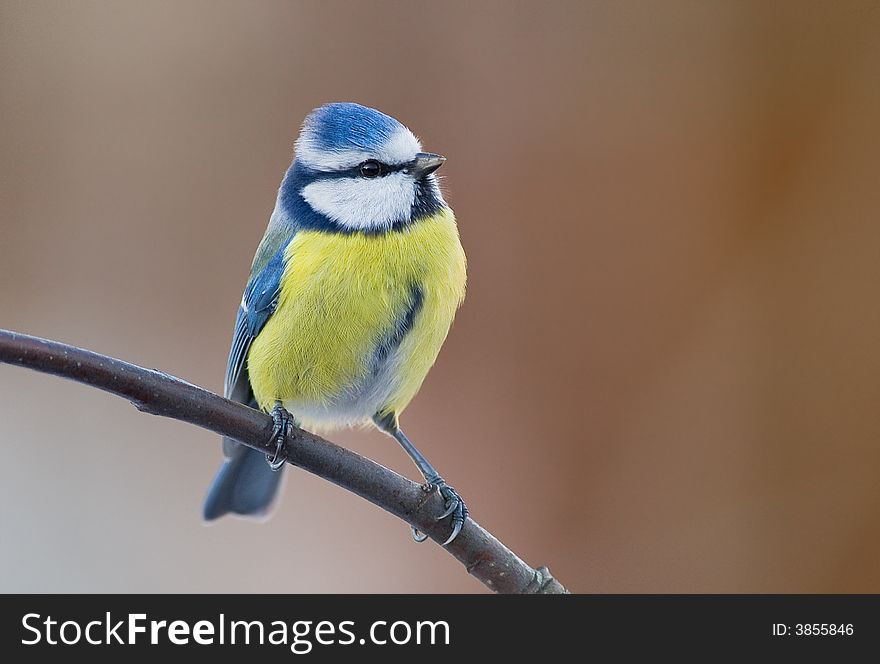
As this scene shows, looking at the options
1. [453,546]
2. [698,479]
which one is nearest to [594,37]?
[698,479]

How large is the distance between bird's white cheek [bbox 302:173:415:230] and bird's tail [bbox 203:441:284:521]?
0.41 metres

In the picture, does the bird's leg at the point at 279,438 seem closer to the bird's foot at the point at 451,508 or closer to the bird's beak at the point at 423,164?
the bird's foot at the point at 451,508

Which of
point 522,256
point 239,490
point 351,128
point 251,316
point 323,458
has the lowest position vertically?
point 323,458

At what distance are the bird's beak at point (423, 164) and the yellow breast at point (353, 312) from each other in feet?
0.23

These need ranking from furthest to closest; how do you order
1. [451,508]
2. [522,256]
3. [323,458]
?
[522,256]
[451,508]
[323,458]

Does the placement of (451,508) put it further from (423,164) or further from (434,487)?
(423,164)

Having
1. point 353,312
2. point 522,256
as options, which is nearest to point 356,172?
point 353,312

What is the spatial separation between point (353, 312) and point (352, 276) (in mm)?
40

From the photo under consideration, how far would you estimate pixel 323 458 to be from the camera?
87 cm

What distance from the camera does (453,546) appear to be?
0.90 m

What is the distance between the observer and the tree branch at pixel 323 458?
2.39ft

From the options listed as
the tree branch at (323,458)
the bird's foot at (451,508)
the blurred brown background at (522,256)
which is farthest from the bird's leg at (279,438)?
the blurred brown background at (522,256)

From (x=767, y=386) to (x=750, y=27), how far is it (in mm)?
706

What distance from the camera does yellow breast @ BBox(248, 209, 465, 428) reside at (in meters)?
1.07
